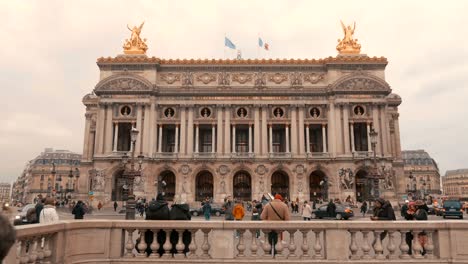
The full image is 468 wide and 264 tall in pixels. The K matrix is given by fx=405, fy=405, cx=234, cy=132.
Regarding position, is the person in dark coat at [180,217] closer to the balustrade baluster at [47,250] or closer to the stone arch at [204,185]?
the balustrade baluster at [47,250]

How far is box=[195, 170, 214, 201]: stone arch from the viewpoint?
5694 centimetres

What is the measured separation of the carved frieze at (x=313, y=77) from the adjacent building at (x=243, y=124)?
0.15 m

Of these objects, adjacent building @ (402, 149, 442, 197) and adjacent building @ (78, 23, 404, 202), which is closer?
adjacent building @ (78, 23, 404, 202)

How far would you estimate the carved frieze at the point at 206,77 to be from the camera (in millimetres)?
58806

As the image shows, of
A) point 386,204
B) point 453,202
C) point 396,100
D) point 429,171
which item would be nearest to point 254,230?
point 386,204

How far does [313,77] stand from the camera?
192 feet

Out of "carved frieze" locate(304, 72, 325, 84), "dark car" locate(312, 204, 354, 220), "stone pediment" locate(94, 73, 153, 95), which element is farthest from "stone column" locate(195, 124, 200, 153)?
"dark car" locate(312, 204, 354, 220)

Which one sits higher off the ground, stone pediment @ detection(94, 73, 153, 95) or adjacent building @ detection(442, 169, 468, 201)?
stone pediment @ detection(94, 73, 153, 95)

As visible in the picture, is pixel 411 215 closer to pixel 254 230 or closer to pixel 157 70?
pixel 254 230

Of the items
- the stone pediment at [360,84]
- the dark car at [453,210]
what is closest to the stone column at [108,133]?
the stone pediment at [360,84]

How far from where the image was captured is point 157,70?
58844 millimetres

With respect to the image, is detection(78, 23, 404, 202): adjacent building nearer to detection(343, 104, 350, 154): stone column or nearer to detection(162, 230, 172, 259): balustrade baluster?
detection(343, 104, 350, 154): stone column

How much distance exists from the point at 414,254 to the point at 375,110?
50117mm

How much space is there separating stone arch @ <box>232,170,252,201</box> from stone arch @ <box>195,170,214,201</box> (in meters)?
3.25
